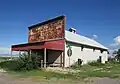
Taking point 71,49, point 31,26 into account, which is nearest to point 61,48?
point 71,49

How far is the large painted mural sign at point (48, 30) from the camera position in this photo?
96.2 ft

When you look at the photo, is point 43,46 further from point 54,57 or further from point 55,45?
point 54,57

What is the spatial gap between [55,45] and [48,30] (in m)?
5.50

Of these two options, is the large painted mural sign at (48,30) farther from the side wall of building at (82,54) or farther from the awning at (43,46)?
the side wall of building at (82,54)

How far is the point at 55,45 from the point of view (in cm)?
2703

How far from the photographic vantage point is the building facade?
2709 cm

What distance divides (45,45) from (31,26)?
11915 mm

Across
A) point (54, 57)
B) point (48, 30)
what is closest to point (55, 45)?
point (54, 57)

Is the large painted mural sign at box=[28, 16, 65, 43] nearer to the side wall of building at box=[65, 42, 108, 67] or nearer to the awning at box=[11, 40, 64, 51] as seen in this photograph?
the awning at box=[11, 40, 64, 51]

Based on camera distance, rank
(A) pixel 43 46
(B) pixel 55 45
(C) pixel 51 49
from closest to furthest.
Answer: (A) pixel 43 46 < (C) pixel 51 49 < (B) pixel 55 45

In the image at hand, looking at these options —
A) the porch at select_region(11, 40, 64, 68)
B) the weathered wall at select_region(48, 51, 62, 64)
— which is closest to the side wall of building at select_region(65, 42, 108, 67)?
the porch at select_region(11, 40, 64, 68)

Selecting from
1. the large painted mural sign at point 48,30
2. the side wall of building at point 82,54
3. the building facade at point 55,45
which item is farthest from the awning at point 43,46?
the large painted mural sign at point 48,30

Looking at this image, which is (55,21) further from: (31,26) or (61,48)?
(31,26)

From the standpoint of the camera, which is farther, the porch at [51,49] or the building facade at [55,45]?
the building facade at [55,45]
